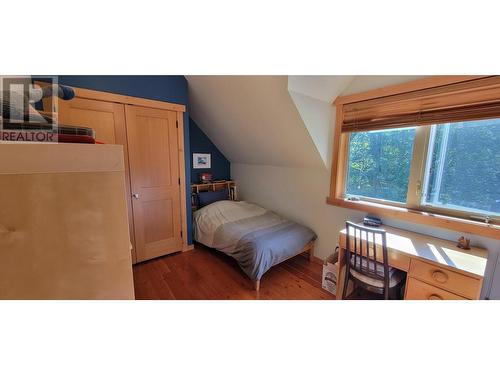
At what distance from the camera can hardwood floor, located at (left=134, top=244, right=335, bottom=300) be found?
2021mm

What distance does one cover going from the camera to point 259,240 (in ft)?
7.14

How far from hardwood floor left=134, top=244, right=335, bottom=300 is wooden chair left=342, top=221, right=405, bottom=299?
48cm

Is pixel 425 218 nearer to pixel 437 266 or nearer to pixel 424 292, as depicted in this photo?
pixel 437 266

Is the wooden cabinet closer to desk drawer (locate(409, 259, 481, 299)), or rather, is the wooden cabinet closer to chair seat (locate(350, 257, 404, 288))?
chair seat (locate(350, 257, 404, 288))

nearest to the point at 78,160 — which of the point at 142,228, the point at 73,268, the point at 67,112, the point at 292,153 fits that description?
the point at 73,268

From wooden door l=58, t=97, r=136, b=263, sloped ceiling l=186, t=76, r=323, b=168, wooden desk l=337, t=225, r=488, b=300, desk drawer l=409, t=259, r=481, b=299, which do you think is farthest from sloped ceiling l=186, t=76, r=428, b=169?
desk drawer l=409, t=259, r=481, b=299

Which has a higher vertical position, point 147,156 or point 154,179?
point 147,156

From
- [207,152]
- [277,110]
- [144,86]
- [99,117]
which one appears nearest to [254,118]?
[277,110]

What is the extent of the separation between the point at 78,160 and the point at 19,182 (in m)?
0.14

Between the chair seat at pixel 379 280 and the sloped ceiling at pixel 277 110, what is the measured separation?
4.17ft

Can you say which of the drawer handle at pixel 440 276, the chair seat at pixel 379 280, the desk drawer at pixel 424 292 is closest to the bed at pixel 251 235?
the chair seat at pixel 379 280

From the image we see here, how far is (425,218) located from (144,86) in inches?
125

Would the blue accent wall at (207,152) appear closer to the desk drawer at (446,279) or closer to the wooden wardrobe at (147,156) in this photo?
the wooden wardrobe at (147,156)

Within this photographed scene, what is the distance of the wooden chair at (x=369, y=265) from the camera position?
5.07ft
